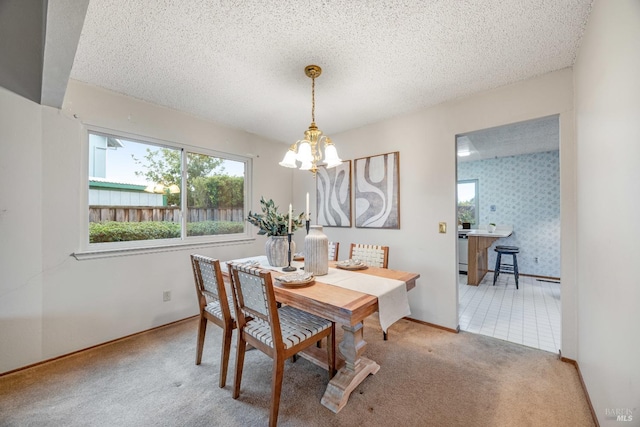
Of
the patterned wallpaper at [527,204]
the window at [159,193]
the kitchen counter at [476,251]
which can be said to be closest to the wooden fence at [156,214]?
the window at [159,193]

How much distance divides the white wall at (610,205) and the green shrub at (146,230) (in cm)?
353

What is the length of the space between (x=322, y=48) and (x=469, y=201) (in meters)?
5.24

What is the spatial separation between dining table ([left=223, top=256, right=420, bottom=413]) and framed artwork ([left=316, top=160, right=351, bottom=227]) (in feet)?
5.30

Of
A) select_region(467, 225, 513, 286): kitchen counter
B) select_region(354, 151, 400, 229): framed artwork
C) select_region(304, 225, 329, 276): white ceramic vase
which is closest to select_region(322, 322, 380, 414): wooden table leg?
select_region(304, 225, 329, 276): white ceramic vase

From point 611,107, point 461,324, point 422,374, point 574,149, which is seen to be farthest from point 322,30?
point 461,324

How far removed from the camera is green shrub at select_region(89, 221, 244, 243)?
7.93ft

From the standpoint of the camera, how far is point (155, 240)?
2.78 m

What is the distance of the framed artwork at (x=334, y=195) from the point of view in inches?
138

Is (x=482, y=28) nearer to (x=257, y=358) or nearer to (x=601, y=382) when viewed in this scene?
(x=601, y=382)

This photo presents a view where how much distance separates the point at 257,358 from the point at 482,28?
2.99 metres

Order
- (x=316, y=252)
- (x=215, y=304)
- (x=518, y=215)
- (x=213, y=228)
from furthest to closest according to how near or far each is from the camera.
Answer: (x=518, y=215) < (x=213, y=228) < (x=215, y=304) < (x=316, y=252)

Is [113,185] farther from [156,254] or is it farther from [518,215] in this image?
[518,215]

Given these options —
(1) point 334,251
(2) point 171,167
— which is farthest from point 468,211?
(2) point 171,167

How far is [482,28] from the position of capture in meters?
1.62
